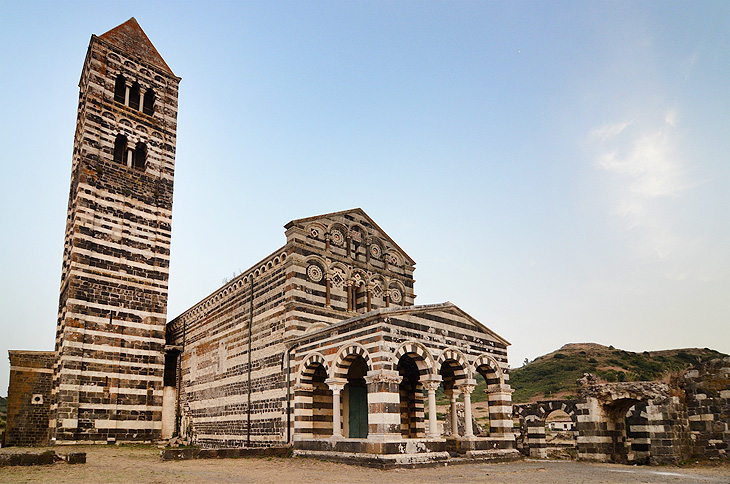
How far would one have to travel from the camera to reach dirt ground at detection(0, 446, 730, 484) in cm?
1191

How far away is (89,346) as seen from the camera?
2380 centimetres

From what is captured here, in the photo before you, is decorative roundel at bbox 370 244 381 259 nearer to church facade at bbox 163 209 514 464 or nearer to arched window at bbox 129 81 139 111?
church facade at bbox 163 209 514 464

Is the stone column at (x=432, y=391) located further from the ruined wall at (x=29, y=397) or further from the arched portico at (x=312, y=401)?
the ruined wall at (x=29, y=397)

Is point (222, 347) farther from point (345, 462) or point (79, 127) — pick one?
point (79, 127)

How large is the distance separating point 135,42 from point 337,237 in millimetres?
17691

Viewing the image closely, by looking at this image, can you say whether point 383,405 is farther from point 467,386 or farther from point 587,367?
point 587,367

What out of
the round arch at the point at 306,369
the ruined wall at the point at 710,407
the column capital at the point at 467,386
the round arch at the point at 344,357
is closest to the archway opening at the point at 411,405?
the column capital at the point at 467,386

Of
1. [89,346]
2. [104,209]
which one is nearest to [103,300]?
[89,346]

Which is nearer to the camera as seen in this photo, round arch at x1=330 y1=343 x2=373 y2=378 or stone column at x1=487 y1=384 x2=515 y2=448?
round arch at x1=330 y1=343 x2=373 y2=378

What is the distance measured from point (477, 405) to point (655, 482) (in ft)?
151

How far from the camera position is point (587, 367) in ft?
190

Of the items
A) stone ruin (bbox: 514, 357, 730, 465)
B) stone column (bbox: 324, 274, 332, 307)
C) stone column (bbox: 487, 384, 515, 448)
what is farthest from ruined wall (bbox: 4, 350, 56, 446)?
stone ruin (bbox: 514, 357, 730, 465)

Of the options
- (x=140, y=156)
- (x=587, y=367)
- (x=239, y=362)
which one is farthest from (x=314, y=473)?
(x=587, y=367)

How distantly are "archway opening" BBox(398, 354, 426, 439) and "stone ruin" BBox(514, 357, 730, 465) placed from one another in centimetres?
631
